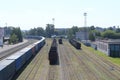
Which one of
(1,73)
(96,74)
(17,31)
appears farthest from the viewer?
(17,31)

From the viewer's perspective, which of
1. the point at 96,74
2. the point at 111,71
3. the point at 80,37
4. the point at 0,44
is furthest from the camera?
the point at 80,37

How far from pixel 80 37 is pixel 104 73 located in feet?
448

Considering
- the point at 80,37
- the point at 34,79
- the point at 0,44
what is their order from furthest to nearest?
1. the point at 80,37
2. the point at 0,44
3. the point at 34,79

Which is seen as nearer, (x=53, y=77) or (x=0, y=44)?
(x=53, y=77)

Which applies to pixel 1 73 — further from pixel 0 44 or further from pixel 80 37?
pixel 80 37

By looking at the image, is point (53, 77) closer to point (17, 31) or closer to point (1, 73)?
point (1, 73)

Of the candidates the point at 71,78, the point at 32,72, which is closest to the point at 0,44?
the point at 32,72

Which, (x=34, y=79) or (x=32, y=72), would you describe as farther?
(x=32, y=72)

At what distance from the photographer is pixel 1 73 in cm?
2930

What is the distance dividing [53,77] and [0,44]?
242ft

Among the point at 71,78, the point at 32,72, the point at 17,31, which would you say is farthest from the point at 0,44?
the point at 71,78

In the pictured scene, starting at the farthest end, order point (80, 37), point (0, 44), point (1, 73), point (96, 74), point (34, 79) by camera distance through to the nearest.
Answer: point (80, 37)
point (0, 44)
point (96, 74)
point (34, 79)
point (1, 73)

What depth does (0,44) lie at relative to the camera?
10869cm

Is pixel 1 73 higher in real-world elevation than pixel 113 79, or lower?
higher
